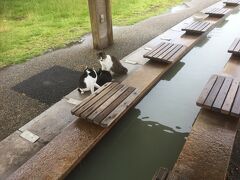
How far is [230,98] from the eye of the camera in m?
3.95

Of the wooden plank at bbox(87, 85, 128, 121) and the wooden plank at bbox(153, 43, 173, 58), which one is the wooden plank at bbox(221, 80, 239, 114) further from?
the wooden plank at bbox(153, 43, 173, 58)

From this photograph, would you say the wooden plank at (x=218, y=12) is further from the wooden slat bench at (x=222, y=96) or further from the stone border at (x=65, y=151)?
the stone border at (x=65, y=151)

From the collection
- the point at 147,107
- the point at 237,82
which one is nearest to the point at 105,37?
the point at 147,107

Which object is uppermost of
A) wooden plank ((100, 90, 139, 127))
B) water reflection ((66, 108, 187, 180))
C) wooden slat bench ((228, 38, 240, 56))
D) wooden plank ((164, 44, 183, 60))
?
wooden slat bench ((228, 38, 240, 56))

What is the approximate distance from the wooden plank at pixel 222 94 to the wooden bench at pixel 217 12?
5126 millimetres

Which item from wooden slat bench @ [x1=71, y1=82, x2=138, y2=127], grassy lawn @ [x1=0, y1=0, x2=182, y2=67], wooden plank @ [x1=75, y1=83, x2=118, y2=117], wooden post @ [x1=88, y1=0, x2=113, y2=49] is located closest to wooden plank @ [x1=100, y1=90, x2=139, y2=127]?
wooden slat bench @ [x1=71, y1=82, x2=138, y2=127]

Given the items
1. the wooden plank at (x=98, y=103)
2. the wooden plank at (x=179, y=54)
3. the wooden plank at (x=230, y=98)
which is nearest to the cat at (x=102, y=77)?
the wooden plank at (x=98, y=103)

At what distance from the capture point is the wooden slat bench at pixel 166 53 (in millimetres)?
5609

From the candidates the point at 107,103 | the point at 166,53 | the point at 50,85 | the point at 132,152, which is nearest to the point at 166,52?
the point at 166,53

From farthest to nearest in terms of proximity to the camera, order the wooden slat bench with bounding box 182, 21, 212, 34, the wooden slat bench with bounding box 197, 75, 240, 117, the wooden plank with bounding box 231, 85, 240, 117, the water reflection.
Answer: the wooden slat bench with bounding box 182, 21, 212, 34, the wooden slat bench with bounding box 197, 75, 240, 117, the wooden plank with bounding box 231, 85, 240, 117, the water reflection

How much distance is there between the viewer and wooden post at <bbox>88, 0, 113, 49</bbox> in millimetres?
6867

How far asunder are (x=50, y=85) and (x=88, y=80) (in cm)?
135

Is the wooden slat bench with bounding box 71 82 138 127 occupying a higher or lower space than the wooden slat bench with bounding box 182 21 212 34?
lower

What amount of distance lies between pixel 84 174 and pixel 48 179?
0.53 metres
